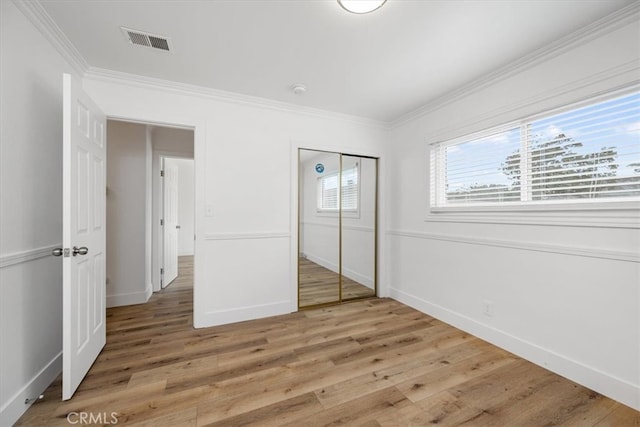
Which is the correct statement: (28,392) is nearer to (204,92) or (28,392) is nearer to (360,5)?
(204,92)

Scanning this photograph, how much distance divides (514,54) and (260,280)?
319 cm

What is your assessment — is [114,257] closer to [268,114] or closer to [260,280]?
[260,280]

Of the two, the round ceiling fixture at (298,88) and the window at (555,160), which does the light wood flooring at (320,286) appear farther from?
the round ceiling fixture at (298,88)

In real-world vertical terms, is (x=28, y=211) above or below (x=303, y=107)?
below

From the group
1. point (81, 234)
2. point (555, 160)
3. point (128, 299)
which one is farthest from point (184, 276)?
point (555, 160)

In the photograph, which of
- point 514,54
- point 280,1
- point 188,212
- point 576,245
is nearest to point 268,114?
point 280,1

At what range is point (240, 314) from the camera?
2.82 meters

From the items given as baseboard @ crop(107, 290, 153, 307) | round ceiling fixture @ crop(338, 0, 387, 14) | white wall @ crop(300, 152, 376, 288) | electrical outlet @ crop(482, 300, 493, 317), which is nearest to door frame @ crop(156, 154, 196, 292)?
baseboard @ crop(107, 290, 153, 307)

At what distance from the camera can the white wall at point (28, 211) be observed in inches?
56.4

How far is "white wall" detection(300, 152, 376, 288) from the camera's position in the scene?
336 cm

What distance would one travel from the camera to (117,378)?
1.83 meters

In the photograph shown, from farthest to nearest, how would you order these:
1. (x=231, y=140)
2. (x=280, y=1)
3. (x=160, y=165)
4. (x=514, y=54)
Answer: (x=160, y=165)
(x=231, y=140)
(x=514, y=54)
(x=280, y=1)

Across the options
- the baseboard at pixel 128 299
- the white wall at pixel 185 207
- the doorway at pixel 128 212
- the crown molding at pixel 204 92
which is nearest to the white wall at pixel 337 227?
the crown molding at pixel 204 92

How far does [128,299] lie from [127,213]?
3.62 ft
